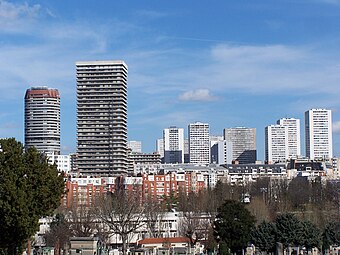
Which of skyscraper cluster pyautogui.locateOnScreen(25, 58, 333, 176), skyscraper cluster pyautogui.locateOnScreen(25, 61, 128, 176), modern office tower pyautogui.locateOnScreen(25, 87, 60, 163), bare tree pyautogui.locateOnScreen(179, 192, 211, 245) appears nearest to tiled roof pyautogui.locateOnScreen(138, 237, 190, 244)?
bare tree pyautogui.locateOnScreen(179, 192, 211, 245)

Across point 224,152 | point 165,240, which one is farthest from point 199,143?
point 165,240

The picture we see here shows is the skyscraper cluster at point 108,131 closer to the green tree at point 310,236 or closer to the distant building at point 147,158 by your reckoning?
the distant building at point 147,158

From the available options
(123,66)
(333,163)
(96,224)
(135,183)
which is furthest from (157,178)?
(333,163)

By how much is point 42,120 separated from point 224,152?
2571 inches

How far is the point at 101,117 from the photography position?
111125mm

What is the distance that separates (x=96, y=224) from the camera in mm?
54031

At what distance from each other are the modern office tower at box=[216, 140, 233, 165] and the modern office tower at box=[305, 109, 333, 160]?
824 inches

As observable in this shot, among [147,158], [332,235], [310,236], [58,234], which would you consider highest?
[147,158]

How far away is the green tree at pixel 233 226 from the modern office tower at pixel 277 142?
15812 cm

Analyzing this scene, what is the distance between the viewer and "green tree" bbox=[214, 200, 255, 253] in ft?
125

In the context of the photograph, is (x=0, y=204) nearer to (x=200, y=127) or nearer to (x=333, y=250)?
(x=333, y=250)

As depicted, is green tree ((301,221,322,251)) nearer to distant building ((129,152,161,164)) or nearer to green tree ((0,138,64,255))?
green tree ((0,138,64,255))

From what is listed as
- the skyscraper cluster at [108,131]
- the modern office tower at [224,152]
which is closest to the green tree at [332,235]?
the skyscraper cluster at [108,131]

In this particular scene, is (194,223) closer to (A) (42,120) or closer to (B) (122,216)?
(B) (122,216)
